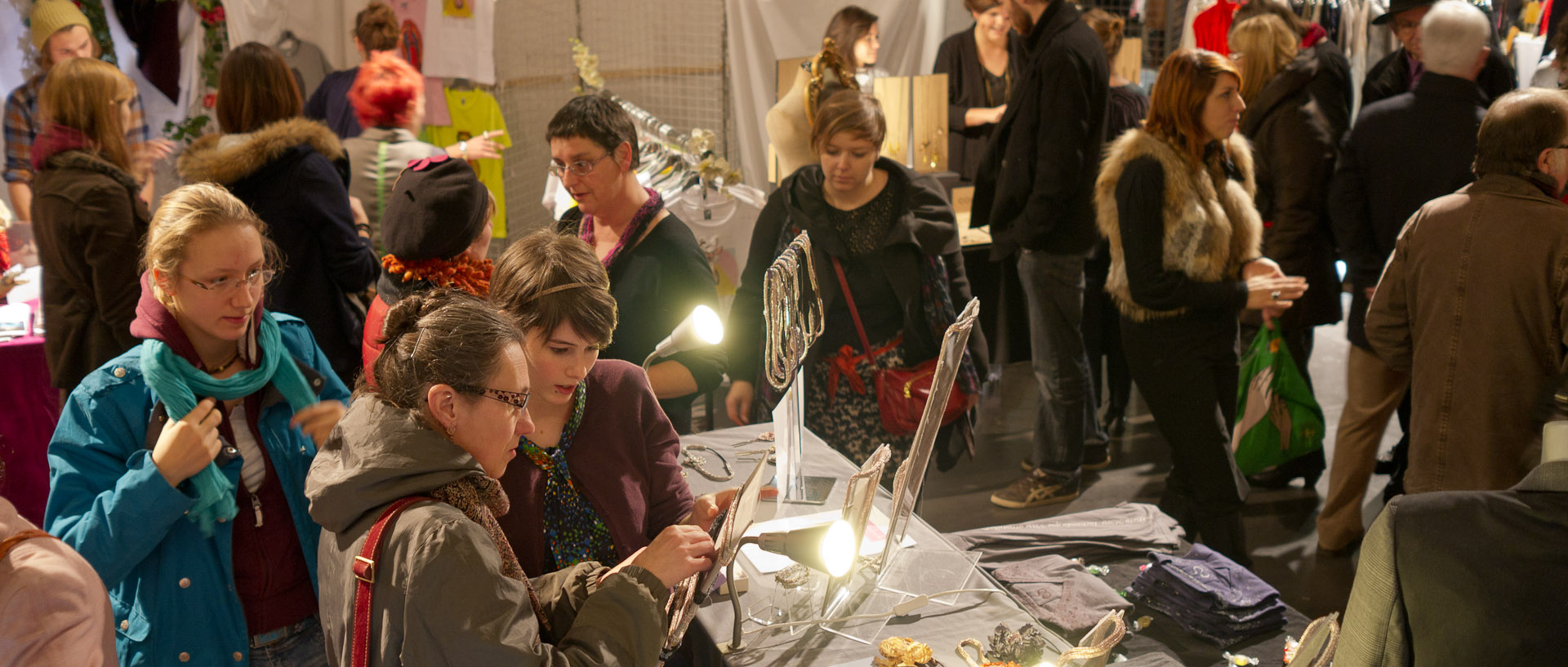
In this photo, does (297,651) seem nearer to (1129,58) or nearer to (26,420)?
(26,420)

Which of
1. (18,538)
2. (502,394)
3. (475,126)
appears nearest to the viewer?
(18,538)

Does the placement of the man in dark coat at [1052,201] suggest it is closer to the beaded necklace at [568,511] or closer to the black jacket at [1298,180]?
the black jacket at [1298,180]

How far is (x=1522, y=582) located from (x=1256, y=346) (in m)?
2.83

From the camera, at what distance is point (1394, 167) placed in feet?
12.4

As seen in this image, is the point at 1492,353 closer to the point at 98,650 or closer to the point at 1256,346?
the point at 1256,346

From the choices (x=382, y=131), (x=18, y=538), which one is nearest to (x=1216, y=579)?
(x=18, y=538)

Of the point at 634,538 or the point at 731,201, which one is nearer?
the point at 634,538

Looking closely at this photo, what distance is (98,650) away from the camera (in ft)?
4.01

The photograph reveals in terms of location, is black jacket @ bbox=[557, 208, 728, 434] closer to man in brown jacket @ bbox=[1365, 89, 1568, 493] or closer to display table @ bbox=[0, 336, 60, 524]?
man in brown jacket @ bbox=[1365, 89, 1568, 493]

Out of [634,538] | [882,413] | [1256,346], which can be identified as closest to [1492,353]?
[1256,346]

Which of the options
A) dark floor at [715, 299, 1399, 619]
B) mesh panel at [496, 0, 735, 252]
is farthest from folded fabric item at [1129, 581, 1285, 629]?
mesh panel at [496, 0, 735, 252]

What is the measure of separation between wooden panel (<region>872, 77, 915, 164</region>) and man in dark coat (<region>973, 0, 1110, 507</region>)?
121cm

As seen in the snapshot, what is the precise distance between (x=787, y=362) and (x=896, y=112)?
3.48 metres

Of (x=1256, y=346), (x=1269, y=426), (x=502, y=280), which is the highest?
(x=502, y=280)
